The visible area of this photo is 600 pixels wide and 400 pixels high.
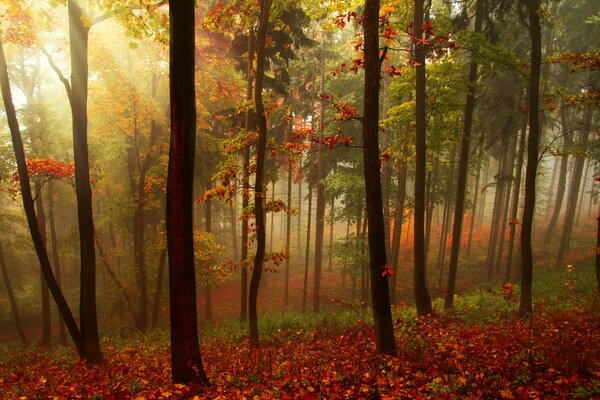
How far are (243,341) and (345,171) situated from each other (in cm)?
1161

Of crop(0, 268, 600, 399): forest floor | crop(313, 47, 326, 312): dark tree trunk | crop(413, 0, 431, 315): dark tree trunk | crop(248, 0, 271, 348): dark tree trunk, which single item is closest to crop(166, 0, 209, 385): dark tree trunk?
crop(0, 268, 600, 399): forest floor

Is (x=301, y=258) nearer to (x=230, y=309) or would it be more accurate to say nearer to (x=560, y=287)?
(x=230, y=309)

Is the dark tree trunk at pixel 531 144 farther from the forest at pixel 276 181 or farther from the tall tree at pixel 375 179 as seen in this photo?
the tall tree at pixel 375 179

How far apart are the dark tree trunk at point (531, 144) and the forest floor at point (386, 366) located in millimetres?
1133

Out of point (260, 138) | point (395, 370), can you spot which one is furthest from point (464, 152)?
point (395, 370)

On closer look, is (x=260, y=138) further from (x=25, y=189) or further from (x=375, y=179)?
(x=25, y=189)

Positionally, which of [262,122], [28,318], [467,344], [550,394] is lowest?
[28,318]

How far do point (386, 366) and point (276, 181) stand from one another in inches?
295

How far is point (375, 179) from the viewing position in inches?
269

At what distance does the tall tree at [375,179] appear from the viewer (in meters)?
6.49

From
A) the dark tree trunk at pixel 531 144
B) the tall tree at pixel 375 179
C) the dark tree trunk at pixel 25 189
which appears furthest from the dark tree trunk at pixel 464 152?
the dark tree trunk at pixel 25 189

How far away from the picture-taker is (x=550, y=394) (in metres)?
5.17

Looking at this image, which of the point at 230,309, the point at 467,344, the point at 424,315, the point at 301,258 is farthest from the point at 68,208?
the point at 467,344

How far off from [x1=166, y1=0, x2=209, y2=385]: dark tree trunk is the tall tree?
10.5ft
